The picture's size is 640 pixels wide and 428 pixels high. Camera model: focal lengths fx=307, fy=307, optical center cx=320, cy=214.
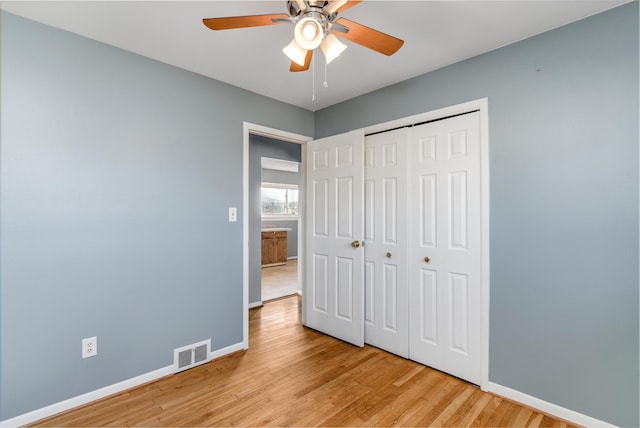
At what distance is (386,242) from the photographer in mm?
2857

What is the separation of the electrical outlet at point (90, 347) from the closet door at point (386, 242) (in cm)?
219

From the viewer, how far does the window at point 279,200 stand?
8.00 metres

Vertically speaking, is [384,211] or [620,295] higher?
[384,211]

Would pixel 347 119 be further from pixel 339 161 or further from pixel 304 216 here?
pixel 304 216

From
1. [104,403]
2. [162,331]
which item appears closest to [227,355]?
[162,331]

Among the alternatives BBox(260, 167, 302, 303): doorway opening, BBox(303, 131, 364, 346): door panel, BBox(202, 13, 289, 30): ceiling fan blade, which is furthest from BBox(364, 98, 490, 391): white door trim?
Result: BBox(260, 167, 302, 303): doorway opening

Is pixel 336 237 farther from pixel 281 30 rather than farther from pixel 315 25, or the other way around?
pixel 315 25

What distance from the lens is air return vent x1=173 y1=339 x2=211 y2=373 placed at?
97.3 inches

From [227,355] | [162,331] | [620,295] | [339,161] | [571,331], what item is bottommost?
[227,355]

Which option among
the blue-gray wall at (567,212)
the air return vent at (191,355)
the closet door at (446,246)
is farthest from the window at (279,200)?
the blue-gray wall at (567,212)

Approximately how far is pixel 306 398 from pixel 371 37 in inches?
→ 88.4

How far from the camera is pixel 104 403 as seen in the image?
2.06 metres

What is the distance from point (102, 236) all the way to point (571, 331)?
3.13 metres

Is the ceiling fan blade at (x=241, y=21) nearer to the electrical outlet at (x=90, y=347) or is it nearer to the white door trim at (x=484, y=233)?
the white door trim at (x=484, y=233)
